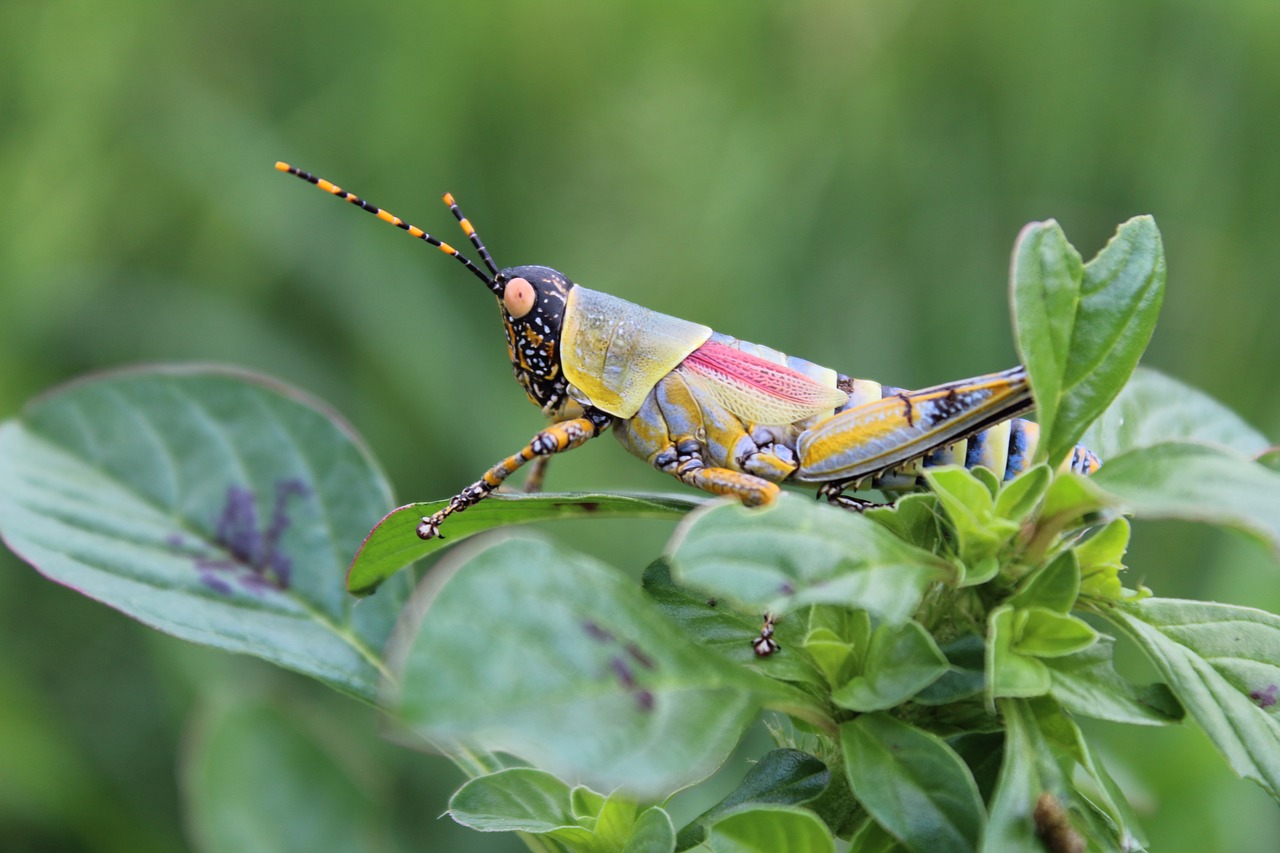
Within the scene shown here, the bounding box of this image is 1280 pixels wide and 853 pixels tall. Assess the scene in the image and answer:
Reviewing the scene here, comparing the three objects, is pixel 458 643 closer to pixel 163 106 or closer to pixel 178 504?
pixel 178 504

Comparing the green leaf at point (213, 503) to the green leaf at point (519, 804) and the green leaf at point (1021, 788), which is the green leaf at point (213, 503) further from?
the green leaf at point (1021, 788)

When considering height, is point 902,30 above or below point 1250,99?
above

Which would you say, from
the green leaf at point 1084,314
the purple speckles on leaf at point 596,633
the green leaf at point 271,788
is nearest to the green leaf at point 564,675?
the purple speckles on leaf at point 596,633

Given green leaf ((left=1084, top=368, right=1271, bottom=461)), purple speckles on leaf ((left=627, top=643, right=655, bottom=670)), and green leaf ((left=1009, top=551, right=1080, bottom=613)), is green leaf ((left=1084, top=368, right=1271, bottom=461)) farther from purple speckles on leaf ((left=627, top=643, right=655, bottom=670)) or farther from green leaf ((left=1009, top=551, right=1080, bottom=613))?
purple speckles on leaf ((left=627, top=643, right=655, bottom=670))

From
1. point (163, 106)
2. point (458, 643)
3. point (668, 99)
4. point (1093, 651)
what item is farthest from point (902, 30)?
point (458, 643)

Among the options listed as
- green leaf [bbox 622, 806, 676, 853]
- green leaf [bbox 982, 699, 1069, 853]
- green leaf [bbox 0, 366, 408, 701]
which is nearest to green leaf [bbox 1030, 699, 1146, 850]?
green leaf [bbox 982, 699, 1069, 853]
